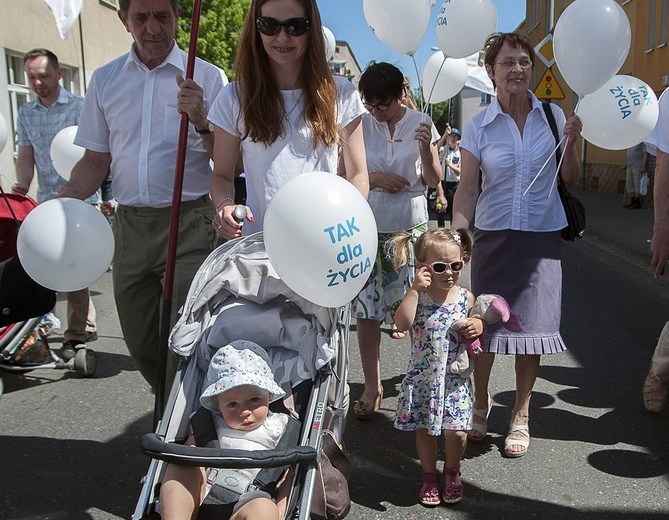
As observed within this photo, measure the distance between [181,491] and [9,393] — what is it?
10.6 feet

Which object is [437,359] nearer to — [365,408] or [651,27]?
[365,408]

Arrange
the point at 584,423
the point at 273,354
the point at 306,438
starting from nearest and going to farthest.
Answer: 1. the point at 306,438
2. the point at 273,354
3. the point at 584,423

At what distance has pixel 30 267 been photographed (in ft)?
10.3

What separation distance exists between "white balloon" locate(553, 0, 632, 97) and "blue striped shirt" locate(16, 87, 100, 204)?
4143mm

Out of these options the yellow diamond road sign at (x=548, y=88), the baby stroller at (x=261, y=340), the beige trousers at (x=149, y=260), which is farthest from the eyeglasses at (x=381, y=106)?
the yellow diamond road sign at (x=548, y=88)

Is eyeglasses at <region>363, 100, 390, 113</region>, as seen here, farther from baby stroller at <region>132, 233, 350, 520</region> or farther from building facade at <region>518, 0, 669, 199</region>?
building facade at <region>518, 0, 669, 199</region>

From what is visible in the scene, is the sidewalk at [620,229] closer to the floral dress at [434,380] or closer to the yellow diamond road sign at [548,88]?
the yellow diamond road sign at [548,88]

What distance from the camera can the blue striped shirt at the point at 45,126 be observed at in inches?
237

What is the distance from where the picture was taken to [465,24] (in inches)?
180

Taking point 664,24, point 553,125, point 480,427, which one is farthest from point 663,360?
point 664,24

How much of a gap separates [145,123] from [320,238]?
1.37 metres

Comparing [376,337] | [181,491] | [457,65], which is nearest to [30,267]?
[181,491]

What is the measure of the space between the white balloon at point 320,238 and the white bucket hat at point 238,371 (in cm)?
28

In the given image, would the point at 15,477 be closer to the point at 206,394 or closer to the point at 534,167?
the point at 206,394
